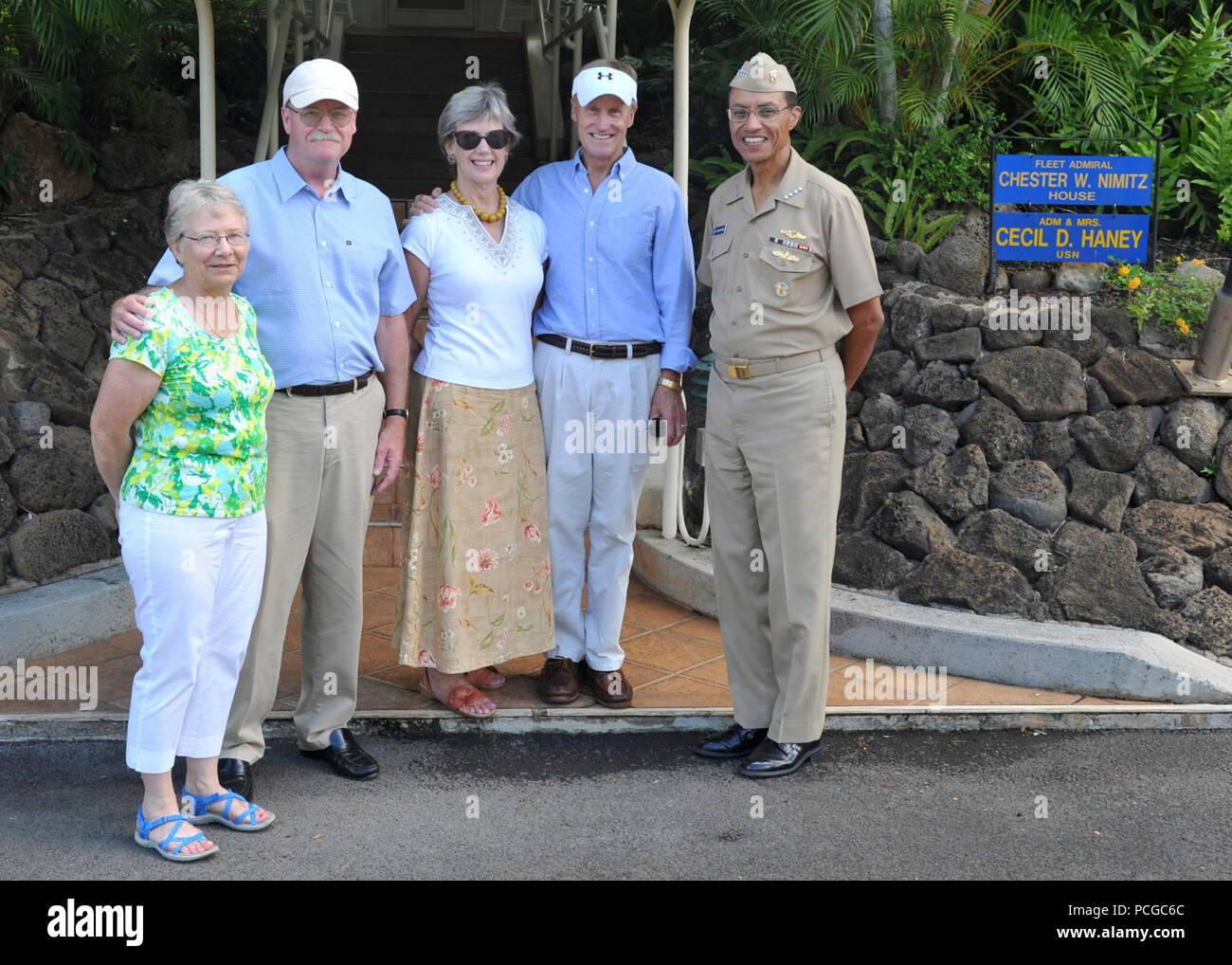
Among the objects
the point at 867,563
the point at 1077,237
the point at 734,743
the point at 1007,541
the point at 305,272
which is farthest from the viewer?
the point at 1077,237

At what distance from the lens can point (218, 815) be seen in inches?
148

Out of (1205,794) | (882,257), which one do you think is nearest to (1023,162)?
(882,257)

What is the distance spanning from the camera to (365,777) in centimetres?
417

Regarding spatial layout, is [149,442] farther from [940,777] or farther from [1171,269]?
[1171,269]

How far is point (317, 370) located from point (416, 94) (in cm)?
701

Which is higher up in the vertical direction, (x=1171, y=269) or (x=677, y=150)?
(x=677, y=150)

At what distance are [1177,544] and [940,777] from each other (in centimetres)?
176

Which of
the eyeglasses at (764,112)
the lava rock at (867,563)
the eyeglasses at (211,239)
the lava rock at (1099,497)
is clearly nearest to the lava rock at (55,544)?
the eyeglasses at (211,239)

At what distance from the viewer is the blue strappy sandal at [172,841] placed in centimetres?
356

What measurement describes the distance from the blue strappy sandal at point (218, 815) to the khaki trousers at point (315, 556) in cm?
23

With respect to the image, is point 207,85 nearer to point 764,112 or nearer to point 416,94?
point 764,112

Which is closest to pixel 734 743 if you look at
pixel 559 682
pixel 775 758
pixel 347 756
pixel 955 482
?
pixel 775 758

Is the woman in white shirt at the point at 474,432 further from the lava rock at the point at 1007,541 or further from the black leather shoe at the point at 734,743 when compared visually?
the lava rock at the point at 1007,541

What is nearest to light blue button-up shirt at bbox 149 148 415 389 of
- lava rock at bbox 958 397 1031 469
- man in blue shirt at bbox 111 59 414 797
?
man in blue shirt at bbox 111 59 414 797
